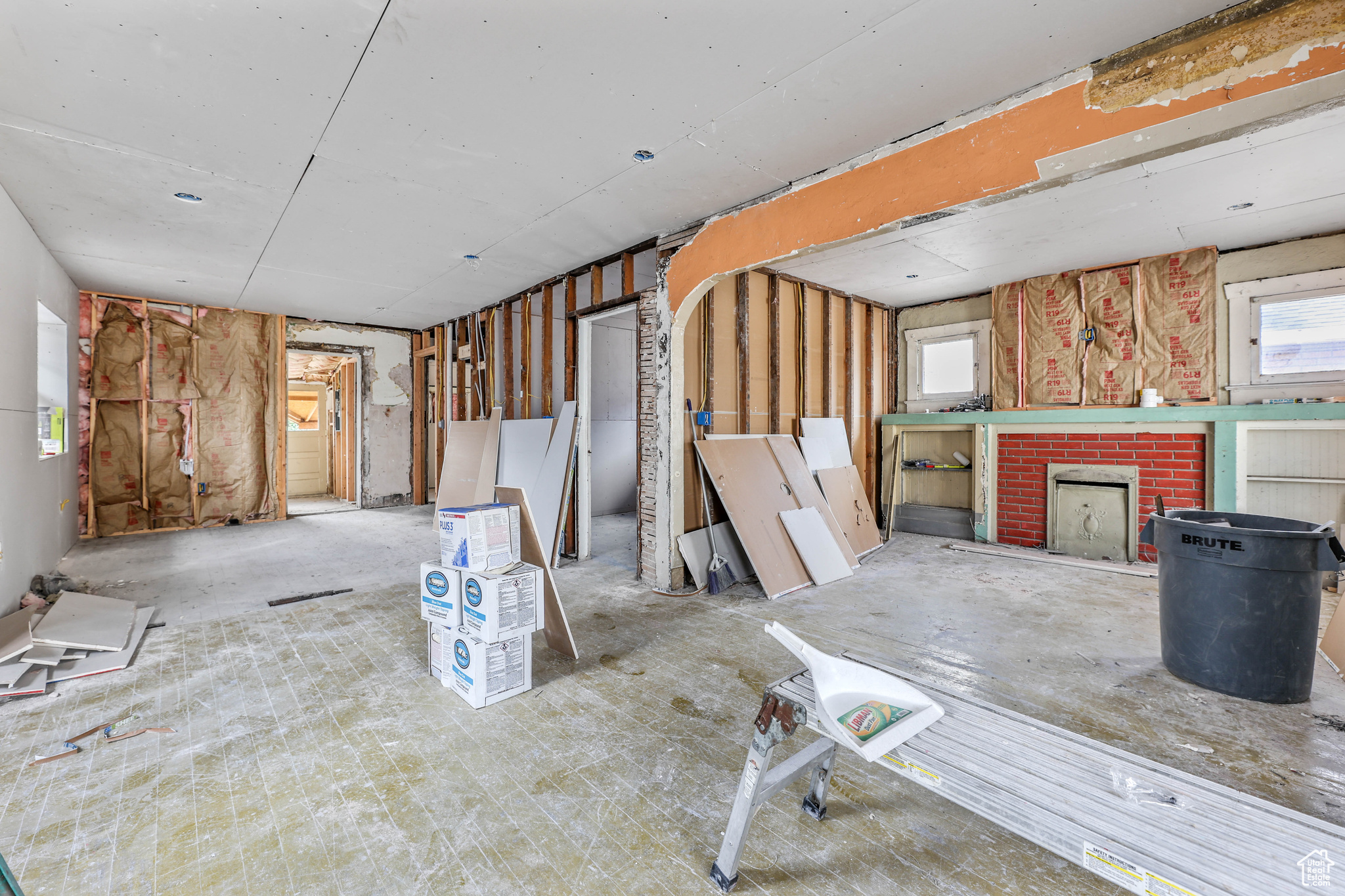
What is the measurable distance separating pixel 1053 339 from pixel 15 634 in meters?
8.03

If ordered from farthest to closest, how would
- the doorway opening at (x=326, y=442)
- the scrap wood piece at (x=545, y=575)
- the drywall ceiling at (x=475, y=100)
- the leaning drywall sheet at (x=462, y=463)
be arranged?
the doorway opening at (x=326, y=442), the leaning drywall sheet at (x=462, y=463), the scrap wood piece at (x=545, y=575), the drywall ceiling at (x=475, y=100)

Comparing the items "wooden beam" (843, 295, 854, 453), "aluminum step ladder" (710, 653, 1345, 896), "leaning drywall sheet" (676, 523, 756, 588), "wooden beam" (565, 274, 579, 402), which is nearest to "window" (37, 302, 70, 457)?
"wooden beam" (565, 274, 579, 402)

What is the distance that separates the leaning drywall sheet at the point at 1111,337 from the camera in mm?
5062

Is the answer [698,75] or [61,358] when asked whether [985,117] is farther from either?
[61,358]

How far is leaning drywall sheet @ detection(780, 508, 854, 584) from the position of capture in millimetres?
4469

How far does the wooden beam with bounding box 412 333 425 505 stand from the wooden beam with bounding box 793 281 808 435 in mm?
6105

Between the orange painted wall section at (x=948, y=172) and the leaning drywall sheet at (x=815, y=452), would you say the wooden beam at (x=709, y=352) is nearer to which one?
the orange painted wall section at (x=948, y=172)

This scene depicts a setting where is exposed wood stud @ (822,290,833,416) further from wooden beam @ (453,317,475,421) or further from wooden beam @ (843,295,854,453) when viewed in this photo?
wooden beam @ (453,317,475,421)

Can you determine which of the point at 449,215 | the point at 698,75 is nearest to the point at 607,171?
the point at 698,75

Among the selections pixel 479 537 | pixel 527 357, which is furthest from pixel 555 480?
pixel 479 537

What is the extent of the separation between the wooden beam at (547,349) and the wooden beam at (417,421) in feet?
13.0

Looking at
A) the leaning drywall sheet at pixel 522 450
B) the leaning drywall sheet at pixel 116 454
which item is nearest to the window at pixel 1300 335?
the leaning drywall sheet at pixel 522 450

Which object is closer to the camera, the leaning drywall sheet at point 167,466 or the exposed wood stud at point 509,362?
the exposed wood stud at point 509,362

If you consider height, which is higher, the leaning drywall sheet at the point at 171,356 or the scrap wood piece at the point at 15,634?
the leaning drywall sheet at the point at 171,356
